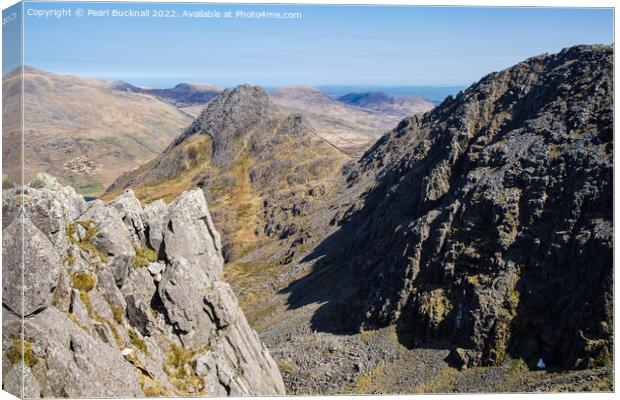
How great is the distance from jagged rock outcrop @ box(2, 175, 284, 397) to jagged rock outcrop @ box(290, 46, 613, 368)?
26.3 m

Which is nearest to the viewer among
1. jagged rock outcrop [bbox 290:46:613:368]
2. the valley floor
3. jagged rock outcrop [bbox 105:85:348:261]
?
the valley floor

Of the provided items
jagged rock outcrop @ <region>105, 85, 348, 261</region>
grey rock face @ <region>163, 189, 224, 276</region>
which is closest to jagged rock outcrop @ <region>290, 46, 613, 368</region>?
grey rock face @ <region>163, 189, 224, 276</region>

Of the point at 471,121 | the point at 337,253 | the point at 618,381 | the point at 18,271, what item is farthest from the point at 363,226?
the point at 18,271

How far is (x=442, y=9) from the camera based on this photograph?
3388cm

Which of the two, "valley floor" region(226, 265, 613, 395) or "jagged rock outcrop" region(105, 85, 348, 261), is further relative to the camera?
"jagged rock outcrop" region(105, 85, 348, 261)

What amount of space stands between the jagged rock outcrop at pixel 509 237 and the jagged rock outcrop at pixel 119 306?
26278 millimetres

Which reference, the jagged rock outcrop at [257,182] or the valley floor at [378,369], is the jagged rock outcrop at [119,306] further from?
the jagged rock outcrop at [257,182]

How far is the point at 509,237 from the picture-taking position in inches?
2537

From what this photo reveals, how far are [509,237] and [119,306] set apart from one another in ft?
149

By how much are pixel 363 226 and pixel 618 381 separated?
219 feet

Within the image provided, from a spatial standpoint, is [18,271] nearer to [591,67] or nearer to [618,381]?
[618,381]

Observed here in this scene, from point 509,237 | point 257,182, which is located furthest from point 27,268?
point 257,182

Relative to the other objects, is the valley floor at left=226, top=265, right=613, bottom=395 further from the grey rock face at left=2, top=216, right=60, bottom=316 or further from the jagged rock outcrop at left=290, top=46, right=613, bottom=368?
the grey rock face at left=2, top=216, right=60, bottom=316

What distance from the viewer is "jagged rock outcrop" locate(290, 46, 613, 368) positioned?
175 ft
